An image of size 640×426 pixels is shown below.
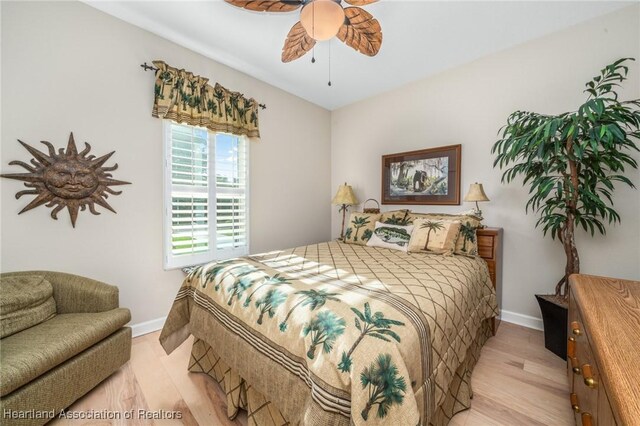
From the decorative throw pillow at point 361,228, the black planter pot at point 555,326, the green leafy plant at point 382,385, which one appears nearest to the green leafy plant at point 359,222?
the decorative throw pillow at point 361,228

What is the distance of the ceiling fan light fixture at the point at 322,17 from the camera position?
1497mm

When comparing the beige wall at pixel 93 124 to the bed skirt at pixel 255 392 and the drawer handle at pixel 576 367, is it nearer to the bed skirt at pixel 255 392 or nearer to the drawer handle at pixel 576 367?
the bed skirt at pixel 255 392

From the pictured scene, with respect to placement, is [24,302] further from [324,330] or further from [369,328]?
[369,328]

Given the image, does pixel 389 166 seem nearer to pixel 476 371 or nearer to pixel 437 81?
pixel 437 81

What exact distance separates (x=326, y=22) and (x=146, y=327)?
295 cm

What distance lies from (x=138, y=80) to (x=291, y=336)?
265cm

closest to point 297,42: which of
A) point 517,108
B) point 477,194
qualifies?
point 477,194

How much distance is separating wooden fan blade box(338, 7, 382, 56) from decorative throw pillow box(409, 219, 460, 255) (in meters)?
1.62

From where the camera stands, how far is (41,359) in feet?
4.20

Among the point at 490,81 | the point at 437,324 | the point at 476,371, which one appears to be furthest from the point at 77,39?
the point at 476,371

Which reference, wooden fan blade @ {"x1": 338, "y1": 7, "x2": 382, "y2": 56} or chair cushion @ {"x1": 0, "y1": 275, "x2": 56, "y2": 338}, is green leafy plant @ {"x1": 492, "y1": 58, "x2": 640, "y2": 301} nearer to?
wooden fan blade @ {"x1": 338, "y1": 7, "x2": 382, "y2": 56}

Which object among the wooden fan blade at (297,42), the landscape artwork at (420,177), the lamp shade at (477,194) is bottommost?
the lamp shade at (477,194)

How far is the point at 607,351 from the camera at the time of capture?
0.71 metres

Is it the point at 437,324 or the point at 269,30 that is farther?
the point at 269,30
